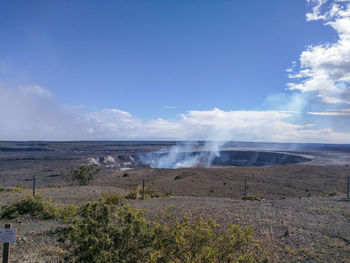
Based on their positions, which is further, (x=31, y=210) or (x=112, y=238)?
(x=31, y=210)

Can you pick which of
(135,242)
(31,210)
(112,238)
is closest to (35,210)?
(31,210)

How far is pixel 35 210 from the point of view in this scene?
10422mm

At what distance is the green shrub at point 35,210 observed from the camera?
10.1m

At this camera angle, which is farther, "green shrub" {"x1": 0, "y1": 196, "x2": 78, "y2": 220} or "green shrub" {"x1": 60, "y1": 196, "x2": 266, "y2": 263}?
"green shrub" {"x1": 0, "y1": 196, "x2": 78, "y2": 220}

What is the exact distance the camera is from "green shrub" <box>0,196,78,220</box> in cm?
1010

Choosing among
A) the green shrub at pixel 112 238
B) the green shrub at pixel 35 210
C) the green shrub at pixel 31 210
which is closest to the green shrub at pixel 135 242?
the green shrub at pixel 112 238

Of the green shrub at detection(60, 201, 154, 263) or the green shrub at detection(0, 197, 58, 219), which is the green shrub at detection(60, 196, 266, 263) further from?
the green shrub at detection(0, 197, 58, 219)

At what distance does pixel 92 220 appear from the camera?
4.67 metres

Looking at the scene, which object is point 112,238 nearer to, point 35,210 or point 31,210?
point 35,210

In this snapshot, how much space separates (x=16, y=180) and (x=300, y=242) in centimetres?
3146

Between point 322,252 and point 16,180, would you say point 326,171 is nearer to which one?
point 322,252

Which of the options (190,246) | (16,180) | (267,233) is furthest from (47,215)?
(16,180)

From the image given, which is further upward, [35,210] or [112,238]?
[112,238]

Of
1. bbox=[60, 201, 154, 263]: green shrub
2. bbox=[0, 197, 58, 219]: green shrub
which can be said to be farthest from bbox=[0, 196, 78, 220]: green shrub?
bbox=[60, 201, 154, 263]: green shrub
